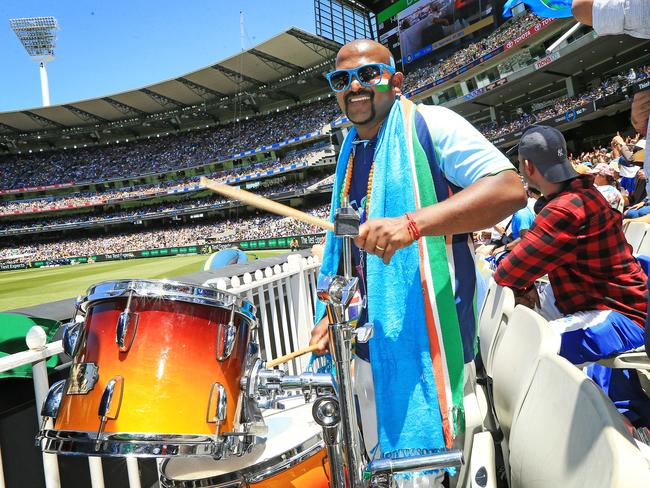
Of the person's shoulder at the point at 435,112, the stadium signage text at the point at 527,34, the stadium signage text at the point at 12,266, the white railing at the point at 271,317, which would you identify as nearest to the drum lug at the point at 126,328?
the white railing at the point at 271,317

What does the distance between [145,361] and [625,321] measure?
6.65 feet

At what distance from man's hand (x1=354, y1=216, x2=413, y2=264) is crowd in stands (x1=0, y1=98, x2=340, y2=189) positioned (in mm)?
42855

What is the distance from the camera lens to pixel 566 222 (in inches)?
81.7

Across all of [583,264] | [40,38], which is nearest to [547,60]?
[583,264]

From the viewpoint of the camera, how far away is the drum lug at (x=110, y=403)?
1.30 m

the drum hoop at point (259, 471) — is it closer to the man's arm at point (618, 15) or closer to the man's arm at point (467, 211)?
the man's arm at point (467, 211)

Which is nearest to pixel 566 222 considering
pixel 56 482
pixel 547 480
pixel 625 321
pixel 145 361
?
pixel 625 321

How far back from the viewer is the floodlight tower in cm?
5344

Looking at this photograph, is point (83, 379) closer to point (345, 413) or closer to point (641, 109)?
point (345, 413)

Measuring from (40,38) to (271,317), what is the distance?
66162 mm

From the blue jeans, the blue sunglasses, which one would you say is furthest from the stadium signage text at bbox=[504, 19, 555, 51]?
the blue sunglasses

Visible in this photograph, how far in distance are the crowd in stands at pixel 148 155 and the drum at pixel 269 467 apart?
139 ft

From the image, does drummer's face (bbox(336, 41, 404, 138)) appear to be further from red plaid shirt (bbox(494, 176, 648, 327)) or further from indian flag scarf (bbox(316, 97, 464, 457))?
red plaid shirt (bbox(494, 176, 648, 327))

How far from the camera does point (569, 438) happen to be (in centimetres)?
104
